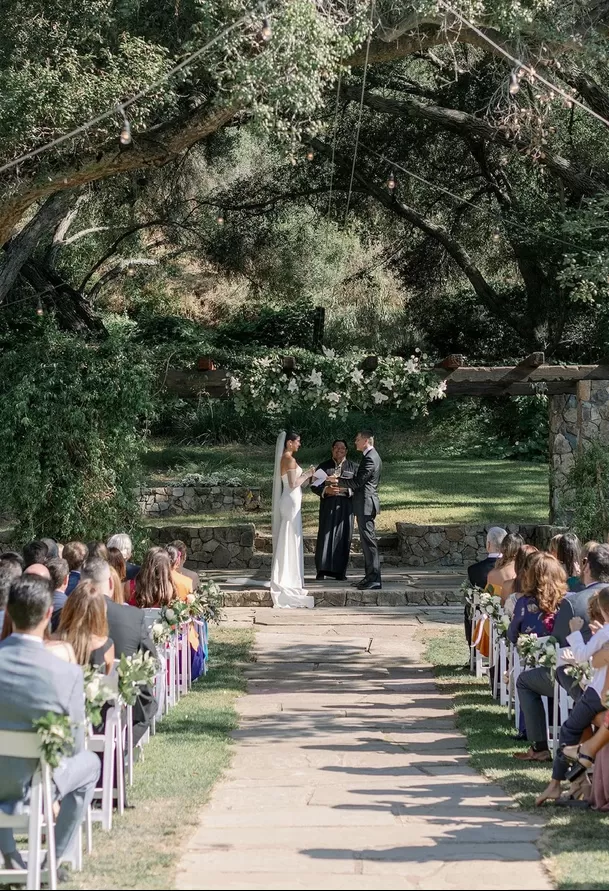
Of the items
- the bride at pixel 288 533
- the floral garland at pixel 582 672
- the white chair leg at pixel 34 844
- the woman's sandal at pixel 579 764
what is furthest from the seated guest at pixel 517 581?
the bride at pixel 288 533

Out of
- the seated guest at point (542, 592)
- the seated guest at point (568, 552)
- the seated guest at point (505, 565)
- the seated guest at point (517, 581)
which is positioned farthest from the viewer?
the seated guest at point (505, 565)

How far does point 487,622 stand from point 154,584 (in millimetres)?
2754

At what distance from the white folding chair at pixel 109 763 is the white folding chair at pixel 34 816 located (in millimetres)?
901

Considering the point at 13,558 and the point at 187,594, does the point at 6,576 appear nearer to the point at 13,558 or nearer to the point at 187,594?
the point at 13,558

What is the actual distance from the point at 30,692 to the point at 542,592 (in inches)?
149

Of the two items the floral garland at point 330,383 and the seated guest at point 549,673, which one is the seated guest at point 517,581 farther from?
the floral garland at point 330,383

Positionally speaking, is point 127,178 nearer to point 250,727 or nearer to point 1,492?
point 1,492

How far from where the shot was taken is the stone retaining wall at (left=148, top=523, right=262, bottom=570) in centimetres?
1728

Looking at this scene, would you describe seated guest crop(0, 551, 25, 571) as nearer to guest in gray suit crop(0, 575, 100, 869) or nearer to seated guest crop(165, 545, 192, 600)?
seated guest crop(165, 545, 192, 600)

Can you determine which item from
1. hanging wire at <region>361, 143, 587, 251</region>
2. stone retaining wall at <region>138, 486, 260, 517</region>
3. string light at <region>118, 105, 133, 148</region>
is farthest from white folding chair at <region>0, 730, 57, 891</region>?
stone retaining wall at <region>138, 486, 260, 517</region>

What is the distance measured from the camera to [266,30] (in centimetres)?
1130

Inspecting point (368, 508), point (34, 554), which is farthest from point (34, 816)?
point (368, 508)

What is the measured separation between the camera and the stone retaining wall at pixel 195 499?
19797 millimetres

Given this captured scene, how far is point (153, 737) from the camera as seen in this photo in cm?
802
